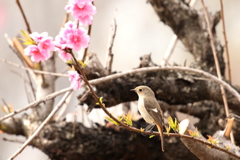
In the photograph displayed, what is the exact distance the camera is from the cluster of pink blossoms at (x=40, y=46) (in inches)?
17.2

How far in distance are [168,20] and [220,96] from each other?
1.20 feet

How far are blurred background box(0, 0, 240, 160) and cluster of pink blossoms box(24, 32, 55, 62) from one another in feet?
5.95

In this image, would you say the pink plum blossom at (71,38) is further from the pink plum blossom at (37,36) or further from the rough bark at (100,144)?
the rough bark at (100,144)

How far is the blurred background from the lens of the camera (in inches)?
89.1

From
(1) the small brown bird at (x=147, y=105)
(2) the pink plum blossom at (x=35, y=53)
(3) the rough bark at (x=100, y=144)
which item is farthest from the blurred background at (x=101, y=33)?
(2) the pink plum blossom at (x=35, y=53)

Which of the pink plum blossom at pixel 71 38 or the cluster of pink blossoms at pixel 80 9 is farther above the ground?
the cluster of pink blossoms at pixel 80 9

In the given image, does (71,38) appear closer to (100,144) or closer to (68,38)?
(68,38)

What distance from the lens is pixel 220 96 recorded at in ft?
3.37

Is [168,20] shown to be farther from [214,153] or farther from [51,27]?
[51,27]

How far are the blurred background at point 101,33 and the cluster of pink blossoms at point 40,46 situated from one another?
1.81m

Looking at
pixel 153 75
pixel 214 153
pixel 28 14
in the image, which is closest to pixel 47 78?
pixel 153 75

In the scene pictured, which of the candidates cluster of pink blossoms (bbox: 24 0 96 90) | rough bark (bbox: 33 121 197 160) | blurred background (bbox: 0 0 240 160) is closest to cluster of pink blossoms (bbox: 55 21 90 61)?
cluster of pink blossoms (bbox: 24 0 96 90)

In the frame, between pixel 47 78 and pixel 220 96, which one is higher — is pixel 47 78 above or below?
above

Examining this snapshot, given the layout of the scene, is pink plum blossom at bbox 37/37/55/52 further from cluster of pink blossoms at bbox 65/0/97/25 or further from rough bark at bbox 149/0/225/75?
rough bark at bbox 149/0/225/75
